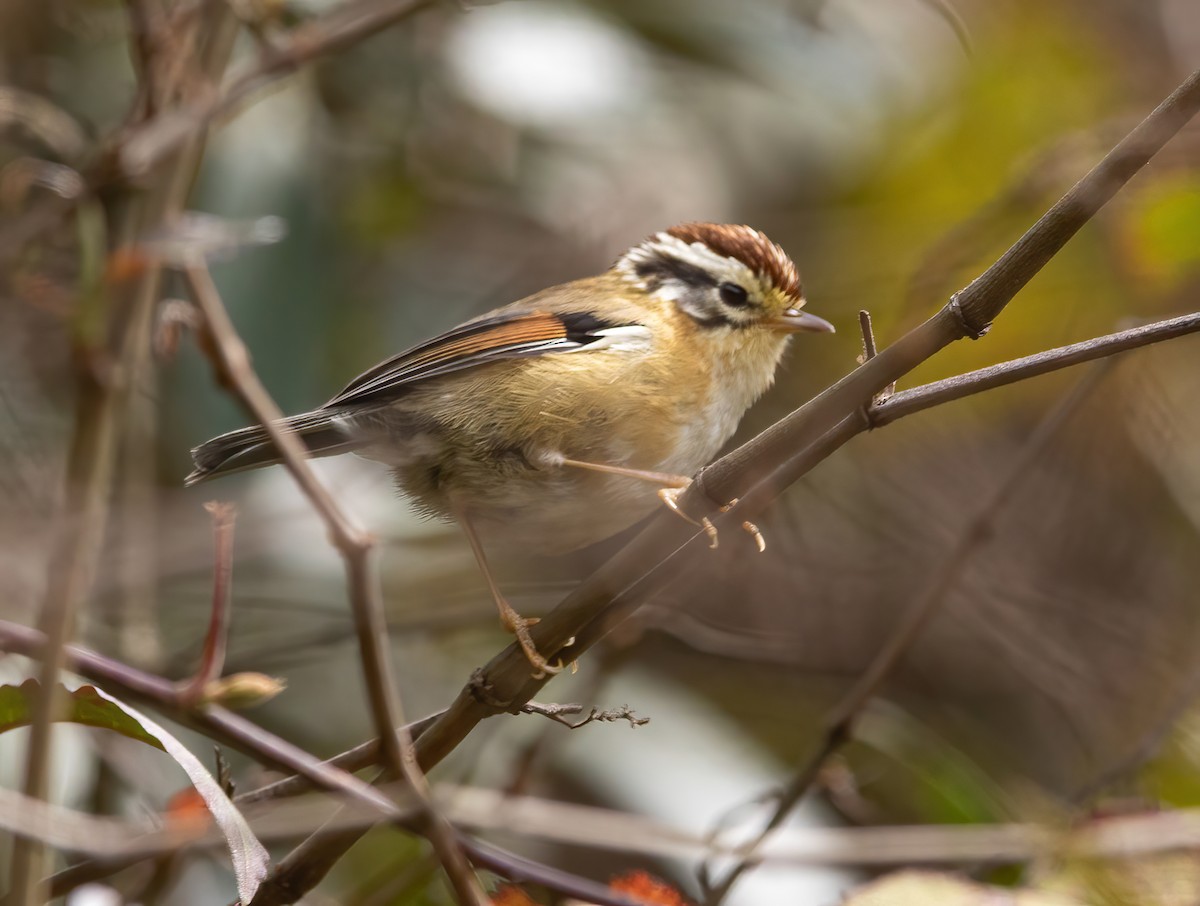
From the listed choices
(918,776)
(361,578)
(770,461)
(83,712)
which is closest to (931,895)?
(770,461)

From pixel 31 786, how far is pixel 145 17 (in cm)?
153

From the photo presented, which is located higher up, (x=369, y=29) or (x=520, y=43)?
(x=520, y=43)

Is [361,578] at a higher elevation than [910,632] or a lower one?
lower

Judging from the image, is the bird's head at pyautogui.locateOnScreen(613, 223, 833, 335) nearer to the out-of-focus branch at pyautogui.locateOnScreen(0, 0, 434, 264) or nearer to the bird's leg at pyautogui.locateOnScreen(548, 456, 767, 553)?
the bird's leg at pyautogui.locateOnScreen(548, 456, 767, 553)

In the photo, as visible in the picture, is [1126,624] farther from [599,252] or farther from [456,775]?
[456,775]

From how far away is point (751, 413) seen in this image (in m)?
4.86

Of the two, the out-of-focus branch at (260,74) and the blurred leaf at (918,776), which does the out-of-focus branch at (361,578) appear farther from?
the blurred leaf at (918,776)

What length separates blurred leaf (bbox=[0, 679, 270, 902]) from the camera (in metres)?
1.75

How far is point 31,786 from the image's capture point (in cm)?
155

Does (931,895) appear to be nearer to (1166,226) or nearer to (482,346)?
(482,346)

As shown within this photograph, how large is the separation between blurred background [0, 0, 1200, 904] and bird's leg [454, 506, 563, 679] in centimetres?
40

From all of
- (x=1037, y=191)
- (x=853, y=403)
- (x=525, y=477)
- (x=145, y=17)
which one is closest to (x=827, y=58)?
(x=1037, y=191)

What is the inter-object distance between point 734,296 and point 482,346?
2.03 ft

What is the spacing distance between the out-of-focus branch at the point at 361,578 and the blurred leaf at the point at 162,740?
0.87 ft
